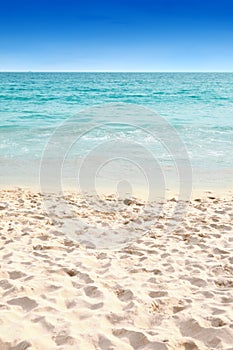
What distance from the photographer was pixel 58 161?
1206 cm

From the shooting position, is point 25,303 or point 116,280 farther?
point 116,280

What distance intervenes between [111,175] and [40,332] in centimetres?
739

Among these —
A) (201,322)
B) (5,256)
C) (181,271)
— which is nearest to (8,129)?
(5,256)

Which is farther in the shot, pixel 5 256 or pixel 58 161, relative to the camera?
pixel 58 161

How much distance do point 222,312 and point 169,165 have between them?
7.95 meters

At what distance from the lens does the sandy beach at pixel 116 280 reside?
3438 millimetres

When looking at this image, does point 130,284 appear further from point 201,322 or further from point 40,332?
point 40,332

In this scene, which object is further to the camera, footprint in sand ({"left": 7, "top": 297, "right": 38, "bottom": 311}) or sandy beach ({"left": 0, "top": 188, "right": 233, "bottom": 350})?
footprint in sand ({"left": 7, "top": 297, "right": 38, "bottom": 311})

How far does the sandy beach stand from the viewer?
135 inches

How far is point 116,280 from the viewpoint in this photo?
459cm

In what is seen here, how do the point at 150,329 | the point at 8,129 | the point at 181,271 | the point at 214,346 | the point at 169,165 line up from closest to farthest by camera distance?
the point at 214,346 < the point at 150,329 < the point at 181,271 < the point at 169,165 < the point at 8,129

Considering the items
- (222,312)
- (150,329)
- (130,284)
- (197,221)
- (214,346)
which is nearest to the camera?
(214,346)

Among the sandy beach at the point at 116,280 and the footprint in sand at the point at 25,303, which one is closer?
the sandy beach at the point at 116,280

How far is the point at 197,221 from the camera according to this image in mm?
6918
